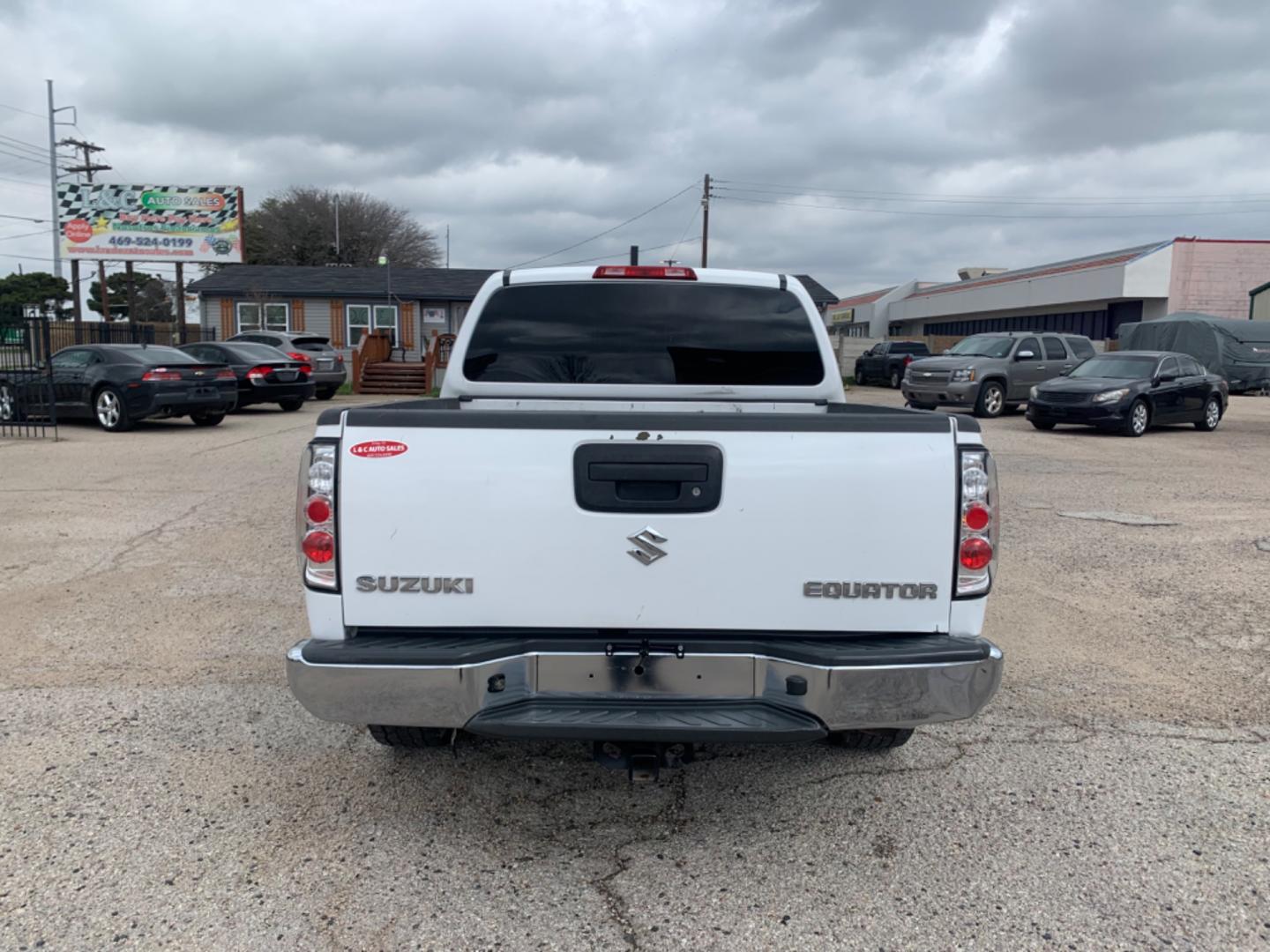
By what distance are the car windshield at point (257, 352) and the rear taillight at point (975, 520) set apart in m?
18.9

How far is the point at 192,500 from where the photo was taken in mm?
9727

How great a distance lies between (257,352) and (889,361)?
64.0 ft

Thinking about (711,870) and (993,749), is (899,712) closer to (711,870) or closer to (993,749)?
(711,870)

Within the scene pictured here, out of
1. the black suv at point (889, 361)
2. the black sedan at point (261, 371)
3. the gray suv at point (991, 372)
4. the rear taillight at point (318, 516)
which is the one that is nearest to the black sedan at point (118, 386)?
the black sedan at point (261, 371)

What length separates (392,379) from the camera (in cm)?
3034

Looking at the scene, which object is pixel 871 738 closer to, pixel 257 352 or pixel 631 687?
pixel 631 687

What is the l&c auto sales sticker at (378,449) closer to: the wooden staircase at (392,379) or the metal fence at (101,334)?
the metal fence at (101,334)

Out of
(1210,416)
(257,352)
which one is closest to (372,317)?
(257,352)

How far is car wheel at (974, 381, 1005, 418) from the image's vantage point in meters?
20.2

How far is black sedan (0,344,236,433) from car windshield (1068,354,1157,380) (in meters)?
15.2

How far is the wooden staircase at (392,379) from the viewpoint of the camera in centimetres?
3012

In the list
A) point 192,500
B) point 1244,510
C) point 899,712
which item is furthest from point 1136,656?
point 192,500

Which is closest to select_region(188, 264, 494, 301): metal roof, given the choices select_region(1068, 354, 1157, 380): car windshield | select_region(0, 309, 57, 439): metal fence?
select_region(0, 309, 57, 439): metal fence

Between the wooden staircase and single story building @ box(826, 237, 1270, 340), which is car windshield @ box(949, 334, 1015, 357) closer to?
the wooden staircase
